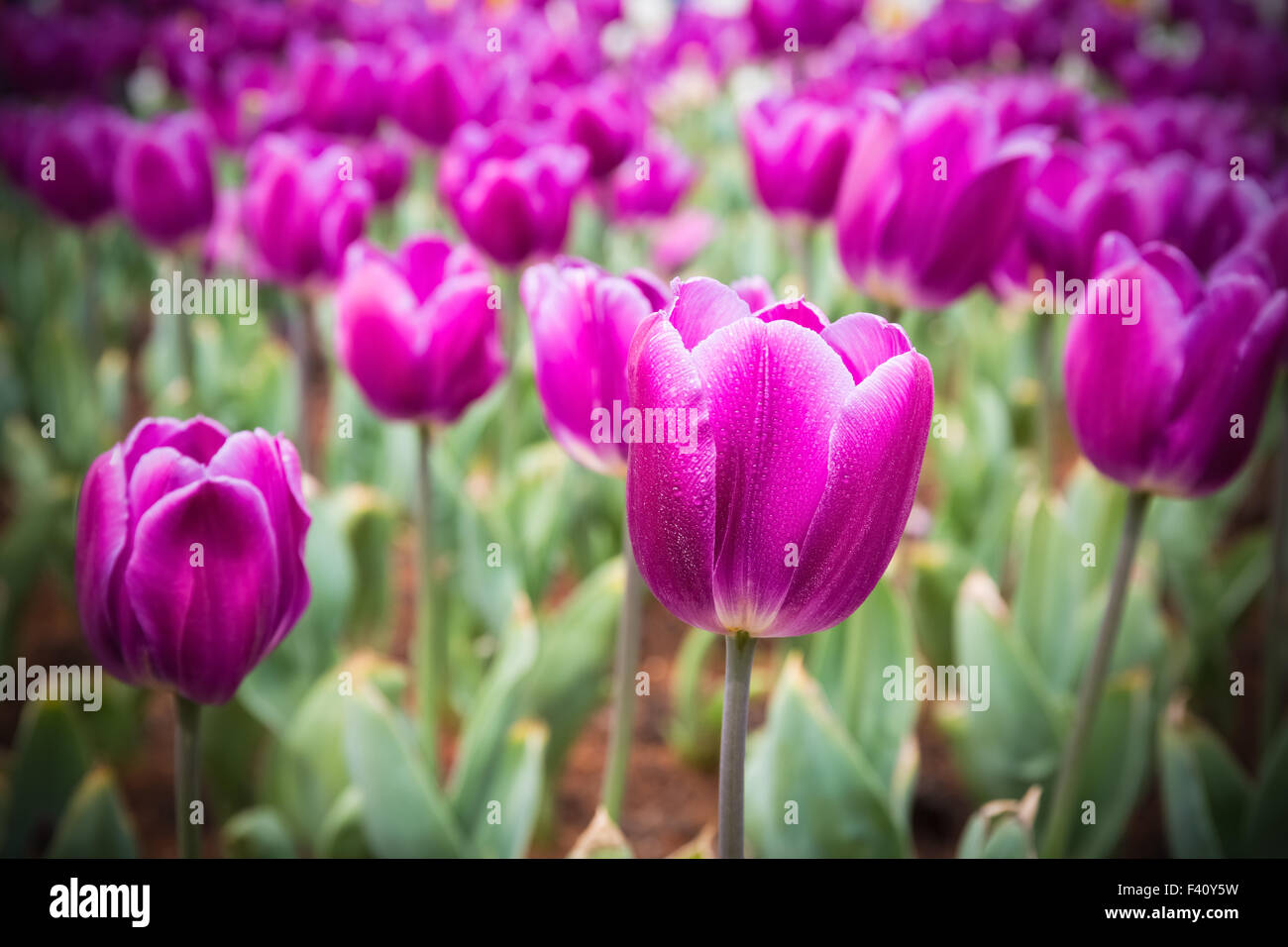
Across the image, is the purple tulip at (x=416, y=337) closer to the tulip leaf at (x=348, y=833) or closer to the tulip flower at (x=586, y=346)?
the tulip flower at (x=586, y=346)

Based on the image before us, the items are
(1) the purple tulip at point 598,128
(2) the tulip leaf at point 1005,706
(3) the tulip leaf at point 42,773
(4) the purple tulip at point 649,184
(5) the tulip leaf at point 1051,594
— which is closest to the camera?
(3) the tulip leaf at point 42,773

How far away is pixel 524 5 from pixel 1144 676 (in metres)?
3.08

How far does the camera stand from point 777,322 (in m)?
0.51

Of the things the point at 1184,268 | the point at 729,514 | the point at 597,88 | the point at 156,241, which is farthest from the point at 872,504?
the point at 597,88

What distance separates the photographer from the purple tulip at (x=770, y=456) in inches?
20.2

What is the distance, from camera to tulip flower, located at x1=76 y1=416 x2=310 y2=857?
61 centimetres

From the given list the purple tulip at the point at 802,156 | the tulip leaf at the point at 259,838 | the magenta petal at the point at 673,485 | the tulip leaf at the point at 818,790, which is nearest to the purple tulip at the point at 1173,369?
the tulip leaf at the point at 818,790

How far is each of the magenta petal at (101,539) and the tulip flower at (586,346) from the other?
285 mm

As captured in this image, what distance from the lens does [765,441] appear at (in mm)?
524

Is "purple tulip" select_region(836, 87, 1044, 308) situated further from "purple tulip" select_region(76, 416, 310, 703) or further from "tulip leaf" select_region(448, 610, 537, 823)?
"purple tulip" select_region(76, 416, 310, 703)

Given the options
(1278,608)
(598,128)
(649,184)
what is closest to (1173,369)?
(1278,608)

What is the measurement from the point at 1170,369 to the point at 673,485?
0.44 m

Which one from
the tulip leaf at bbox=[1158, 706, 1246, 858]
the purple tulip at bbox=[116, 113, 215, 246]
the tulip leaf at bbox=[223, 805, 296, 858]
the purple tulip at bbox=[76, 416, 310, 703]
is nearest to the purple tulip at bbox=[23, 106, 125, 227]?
the purple tulip at bbox=[116, 113, 215, 246]
